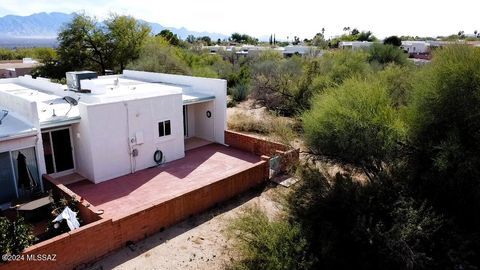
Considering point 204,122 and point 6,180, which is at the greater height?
point 204,122

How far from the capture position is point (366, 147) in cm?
945

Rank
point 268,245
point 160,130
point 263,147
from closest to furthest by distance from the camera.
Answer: point 268,245
point 160,130
point 263,147

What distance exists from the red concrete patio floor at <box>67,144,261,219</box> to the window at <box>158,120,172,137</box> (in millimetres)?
1373

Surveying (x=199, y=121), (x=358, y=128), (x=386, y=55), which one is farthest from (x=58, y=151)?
(x=386, y=55)

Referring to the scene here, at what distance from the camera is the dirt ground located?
29.3 ft

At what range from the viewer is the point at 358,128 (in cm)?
959

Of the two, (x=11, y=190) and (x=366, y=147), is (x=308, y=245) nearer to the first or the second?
(x=366, y=147)

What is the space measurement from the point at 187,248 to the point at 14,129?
7266 millimetres

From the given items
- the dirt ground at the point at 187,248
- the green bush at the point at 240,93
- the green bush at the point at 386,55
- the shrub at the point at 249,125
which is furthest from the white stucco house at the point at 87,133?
the green bush at the point at 386,55

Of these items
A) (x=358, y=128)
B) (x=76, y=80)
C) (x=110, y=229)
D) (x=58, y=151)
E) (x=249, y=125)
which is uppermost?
(x=76, y=80)

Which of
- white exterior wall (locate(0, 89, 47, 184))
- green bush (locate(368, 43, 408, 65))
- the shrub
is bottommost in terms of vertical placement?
the shrub

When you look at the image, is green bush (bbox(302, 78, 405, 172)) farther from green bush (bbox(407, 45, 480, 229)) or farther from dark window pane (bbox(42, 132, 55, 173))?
dark window pane (bbox(42, 132, 55, 173))

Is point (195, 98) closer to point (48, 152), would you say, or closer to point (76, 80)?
point (76, 80)

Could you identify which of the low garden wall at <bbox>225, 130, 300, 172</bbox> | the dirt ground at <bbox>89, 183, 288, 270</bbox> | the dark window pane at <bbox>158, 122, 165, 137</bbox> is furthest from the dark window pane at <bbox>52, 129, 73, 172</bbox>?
the low garden wall at <bbox>225, 130, 300, 172</bbox>
